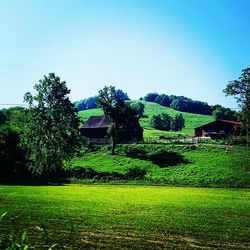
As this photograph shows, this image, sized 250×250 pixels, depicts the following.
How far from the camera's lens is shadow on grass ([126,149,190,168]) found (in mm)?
85062

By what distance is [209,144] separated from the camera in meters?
99.6

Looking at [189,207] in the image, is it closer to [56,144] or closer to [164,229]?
[164,229]

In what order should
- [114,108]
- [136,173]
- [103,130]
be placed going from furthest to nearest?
[103,130]
[114,108]
[136,173]

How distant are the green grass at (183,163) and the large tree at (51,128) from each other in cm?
518

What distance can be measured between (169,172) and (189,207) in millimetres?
43506

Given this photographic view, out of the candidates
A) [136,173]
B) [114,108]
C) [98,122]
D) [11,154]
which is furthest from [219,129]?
[11,154]

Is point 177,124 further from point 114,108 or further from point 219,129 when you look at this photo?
point 114,108


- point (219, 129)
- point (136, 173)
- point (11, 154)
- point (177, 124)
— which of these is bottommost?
point (136, 173)

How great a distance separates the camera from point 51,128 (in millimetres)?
86062

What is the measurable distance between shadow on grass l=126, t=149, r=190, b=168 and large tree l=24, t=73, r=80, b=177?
15335 mm

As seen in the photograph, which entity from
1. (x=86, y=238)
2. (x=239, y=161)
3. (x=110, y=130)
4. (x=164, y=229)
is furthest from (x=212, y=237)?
(x=110, y=130)

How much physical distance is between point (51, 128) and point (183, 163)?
29.9m

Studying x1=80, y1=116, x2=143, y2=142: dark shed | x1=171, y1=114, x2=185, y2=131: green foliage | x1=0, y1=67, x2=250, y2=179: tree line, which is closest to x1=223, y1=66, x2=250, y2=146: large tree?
x1=0, y1=67, x2=250, y2=179: tree line

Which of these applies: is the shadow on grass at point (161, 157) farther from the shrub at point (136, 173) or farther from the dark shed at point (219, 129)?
the dark shed at point (219, 129)
